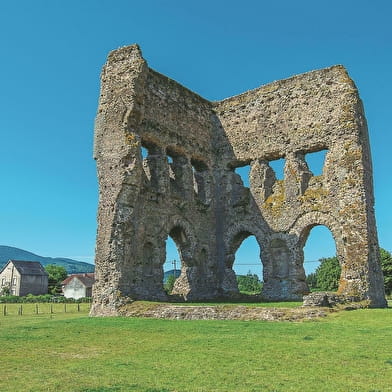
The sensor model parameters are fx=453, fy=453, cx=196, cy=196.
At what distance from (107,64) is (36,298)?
33326 mm

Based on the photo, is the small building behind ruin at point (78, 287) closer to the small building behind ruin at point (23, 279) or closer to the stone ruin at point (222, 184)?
the small building behind ruin at point (23, 279)

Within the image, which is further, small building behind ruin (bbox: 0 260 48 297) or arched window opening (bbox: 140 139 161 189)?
small building behind ruin (bbox: 0 260 48 297)

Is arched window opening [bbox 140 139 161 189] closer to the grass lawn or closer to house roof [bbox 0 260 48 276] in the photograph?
the grass lawn

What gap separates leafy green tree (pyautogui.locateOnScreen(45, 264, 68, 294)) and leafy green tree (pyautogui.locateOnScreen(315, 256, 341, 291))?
1505 inches

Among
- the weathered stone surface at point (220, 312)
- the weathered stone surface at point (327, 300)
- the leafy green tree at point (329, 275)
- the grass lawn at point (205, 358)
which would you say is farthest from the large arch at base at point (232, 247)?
the leafy green tree at point (329, 275)

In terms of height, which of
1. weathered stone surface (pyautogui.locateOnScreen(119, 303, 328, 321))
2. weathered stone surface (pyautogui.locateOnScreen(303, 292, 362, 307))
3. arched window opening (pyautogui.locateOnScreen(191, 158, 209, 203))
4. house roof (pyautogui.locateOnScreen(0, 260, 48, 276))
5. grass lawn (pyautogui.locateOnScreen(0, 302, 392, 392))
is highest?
arched window opening (pyautogui.locateOnScreen(191, 158, 209, 203))

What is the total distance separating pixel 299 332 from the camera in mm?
9742

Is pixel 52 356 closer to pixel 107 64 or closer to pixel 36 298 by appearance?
pixel 107 64

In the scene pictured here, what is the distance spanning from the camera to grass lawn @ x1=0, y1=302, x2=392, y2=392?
5.65 m

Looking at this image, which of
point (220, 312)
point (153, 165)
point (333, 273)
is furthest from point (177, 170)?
point (333, 273)

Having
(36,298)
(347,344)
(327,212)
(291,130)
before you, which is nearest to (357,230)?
(327,212)

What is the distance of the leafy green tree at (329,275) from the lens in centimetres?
4569

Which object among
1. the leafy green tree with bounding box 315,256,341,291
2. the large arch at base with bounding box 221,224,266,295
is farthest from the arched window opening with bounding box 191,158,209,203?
the leafy green tree with bounding box 315,256,341,291

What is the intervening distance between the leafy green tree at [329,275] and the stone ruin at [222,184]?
26.3 meters
